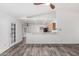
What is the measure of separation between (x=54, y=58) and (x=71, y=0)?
1044 millimetres

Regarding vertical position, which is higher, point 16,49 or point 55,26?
point 55,26

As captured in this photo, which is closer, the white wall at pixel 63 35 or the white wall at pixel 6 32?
the white wall at pixel 6 32

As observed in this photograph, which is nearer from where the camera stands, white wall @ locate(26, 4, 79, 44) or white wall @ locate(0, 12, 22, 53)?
white wall @ locate(0, 12, 22, 53)

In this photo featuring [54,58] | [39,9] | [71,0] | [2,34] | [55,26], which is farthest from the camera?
[2,34]

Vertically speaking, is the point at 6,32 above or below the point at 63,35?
above

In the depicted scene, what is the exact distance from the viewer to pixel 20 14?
3.43 metres

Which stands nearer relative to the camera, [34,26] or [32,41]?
[34,26]

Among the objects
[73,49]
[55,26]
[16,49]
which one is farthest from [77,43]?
[16,49]

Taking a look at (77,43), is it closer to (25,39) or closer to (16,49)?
(25,39)

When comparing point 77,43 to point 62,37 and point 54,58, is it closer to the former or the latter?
point 62,37

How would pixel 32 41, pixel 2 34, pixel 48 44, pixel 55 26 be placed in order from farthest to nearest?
1. pixel 32 41
2. pixel 48 44
3. pixel 2 34
4. pixel 55 26

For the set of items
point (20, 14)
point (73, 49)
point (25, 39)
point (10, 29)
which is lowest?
point (73, 49)

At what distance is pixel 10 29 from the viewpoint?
14.9 ft

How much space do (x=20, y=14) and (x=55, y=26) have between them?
1110 mm
